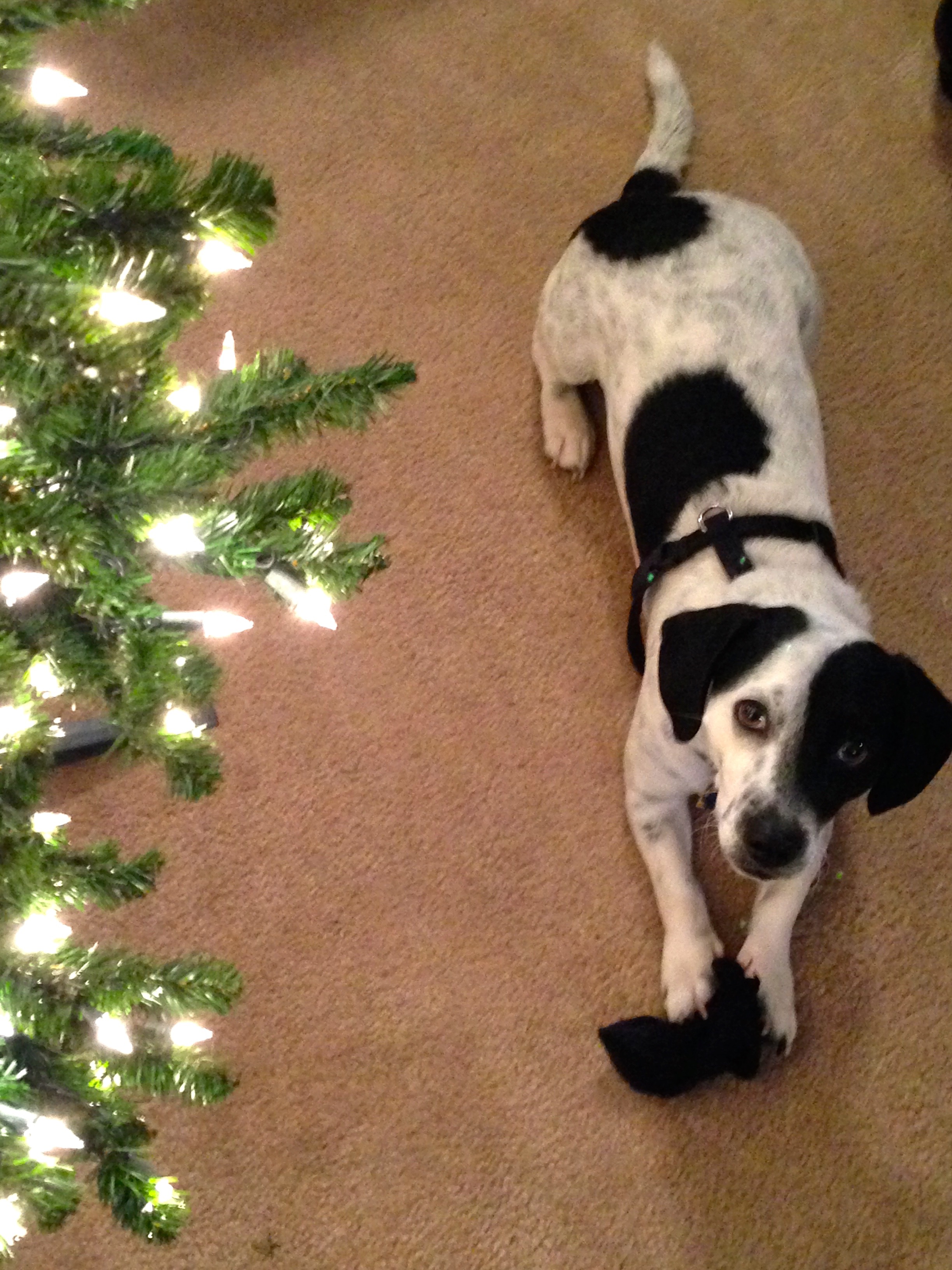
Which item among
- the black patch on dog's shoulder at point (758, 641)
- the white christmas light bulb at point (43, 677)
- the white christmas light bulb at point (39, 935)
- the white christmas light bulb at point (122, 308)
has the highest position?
the white christmas light bulb at point (122, 308)

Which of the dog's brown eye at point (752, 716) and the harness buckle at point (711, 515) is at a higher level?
the harness buckle at point (711, 515)

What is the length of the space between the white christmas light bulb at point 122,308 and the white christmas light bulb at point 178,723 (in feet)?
1.37

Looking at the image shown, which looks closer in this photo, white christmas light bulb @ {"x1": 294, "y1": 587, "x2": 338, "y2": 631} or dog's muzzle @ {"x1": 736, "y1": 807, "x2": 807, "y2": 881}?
white christmas light bulb @ {"x1": 294, "y1": 587, "x2": 338, "y2": 631}

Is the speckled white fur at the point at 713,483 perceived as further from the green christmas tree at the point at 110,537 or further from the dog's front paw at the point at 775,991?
the green christmas tree at the point at 110,537

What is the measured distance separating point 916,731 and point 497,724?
0.84m

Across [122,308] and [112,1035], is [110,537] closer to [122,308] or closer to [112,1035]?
[122,308]

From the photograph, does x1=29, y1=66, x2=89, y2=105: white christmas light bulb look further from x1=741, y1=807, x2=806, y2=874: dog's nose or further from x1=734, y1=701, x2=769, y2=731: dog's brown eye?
x1=741, y1=807, x2=806, y2=874: dog's nose

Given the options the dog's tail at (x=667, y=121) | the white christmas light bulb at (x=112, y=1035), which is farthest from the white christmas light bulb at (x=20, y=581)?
the dog's tail at (x=667, y=121)

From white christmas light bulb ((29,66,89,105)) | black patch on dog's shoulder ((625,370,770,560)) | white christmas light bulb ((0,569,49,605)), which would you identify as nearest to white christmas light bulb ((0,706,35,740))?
white christmas light bulb ((0,569,49,605))

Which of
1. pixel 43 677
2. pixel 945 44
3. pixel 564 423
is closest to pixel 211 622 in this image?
pixel 43 677

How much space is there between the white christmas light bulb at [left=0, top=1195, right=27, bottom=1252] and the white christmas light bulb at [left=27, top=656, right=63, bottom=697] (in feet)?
1.56

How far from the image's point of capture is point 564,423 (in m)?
2.28

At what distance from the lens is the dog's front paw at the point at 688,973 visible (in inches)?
71.9

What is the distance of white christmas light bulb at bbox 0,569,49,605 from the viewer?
3.35ft
